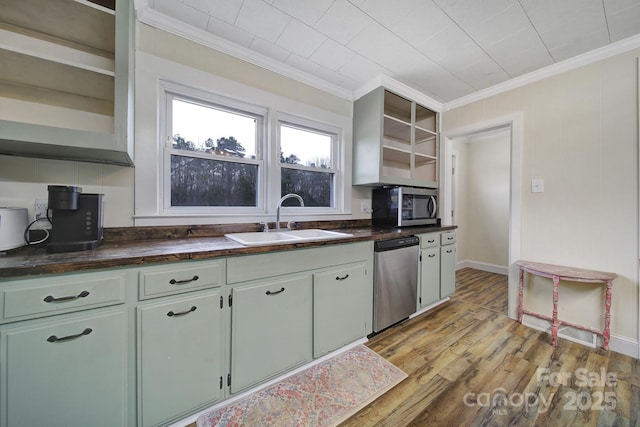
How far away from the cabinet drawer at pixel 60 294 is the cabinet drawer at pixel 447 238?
2.76 metres

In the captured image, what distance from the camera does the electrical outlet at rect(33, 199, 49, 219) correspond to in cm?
128

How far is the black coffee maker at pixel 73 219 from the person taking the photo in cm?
110

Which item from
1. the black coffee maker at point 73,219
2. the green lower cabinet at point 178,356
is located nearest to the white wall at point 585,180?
the green lower cabinet at point 178,356

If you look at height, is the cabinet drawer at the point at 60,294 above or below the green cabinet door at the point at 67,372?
above

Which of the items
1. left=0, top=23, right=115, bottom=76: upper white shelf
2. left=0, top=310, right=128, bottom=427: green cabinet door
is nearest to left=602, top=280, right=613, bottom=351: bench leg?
left=0, top=310, right=128, bottom=427: green cabinet door

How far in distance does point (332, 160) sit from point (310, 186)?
440 millimetres

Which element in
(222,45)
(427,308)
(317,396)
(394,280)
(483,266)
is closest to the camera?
(317,396)

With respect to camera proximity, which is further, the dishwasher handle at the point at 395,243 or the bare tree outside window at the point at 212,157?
the dishwasher handle at the point at 395,243

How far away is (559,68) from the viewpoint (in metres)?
2.13

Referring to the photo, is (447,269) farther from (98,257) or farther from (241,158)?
(98,257)

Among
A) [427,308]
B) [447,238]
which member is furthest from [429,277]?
[447,238]

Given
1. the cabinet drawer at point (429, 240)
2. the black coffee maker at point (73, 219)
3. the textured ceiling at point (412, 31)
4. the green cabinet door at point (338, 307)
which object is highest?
the textured ceiling at point (412, 31)

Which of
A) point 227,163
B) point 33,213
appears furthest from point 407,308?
point 33,213

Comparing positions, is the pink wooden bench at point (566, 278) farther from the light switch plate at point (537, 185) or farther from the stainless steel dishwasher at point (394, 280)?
the stainless steel dishwasher at point (394, 280)
